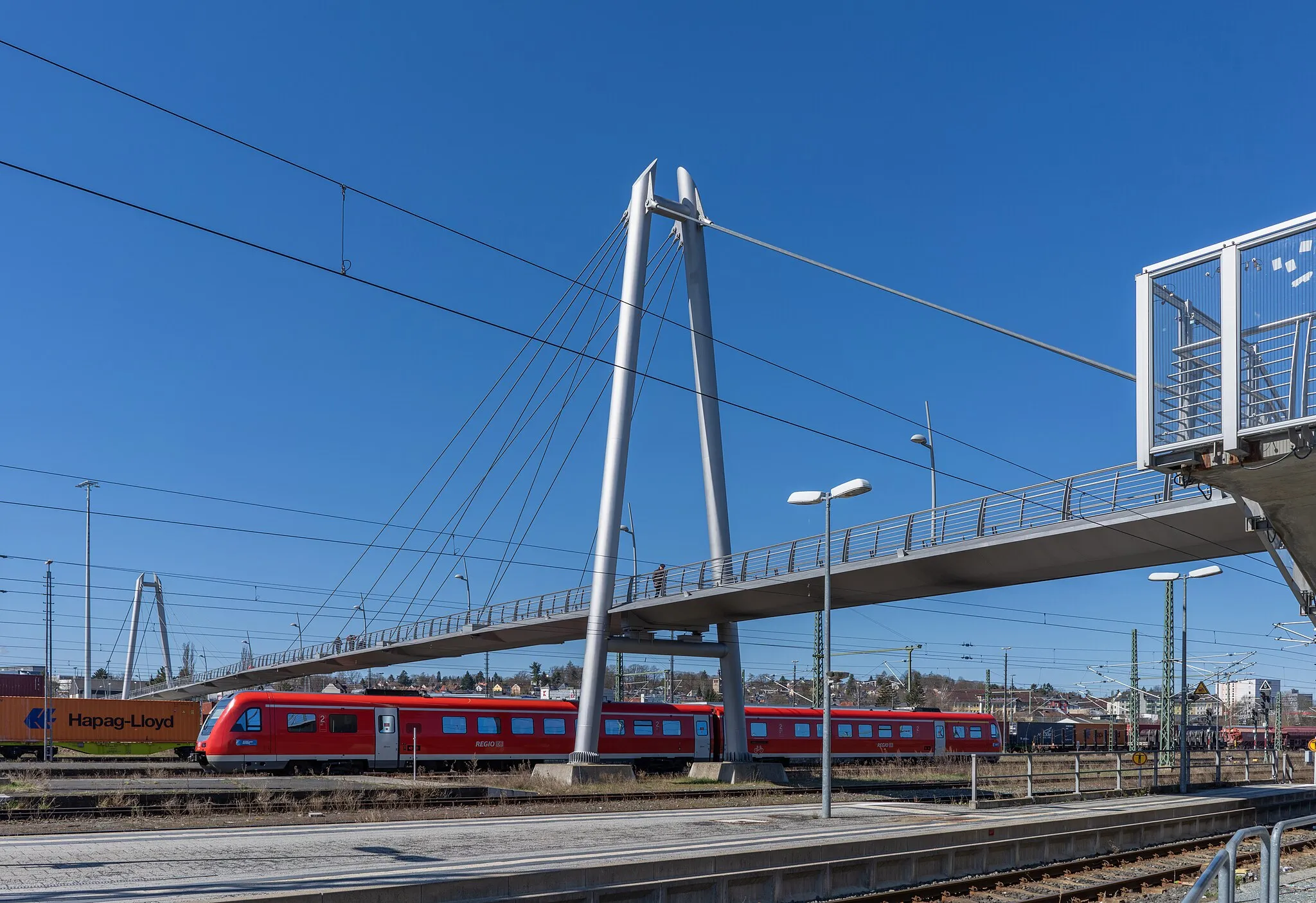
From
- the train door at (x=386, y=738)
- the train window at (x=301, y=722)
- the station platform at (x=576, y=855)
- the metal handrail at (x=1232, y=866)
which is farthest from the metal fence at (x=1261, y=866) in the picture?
the train door at (x=386, y=738)

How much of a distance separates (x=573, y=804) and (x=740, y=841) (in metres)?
9.70

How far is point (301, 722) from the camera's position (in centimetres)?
3697

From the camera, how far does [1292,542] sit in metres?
16.5

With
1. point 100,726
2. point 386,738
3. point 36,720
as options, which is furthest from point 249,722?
point 100,726

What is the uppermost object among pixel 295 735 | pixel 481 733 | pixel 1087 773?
pixel 295 735

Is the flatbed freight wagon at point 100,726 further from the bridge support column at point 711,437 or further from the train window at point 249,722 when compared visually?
the bridge support column at point 711,437

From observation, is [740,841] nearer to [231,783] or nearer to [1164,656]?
[231,783]

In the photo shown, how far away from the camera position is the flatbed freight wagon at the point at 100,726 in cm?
4856

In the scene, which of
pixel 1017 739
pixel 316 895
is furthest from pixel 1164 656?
pixel 316 895

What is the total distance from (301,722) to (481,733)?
6.45 meters

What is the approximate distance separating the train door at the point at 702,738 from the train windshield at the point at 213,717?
57.8ft

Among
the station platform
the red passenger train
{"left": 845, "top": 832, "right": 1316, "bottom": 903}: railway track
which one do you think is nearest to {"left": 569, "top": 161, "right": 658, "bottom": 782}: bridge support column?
the red passenger train

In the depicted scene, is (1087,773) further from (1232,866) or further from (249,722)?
(1232,866)

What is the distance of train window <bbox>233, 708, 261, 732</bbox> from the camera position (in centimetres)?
3575
